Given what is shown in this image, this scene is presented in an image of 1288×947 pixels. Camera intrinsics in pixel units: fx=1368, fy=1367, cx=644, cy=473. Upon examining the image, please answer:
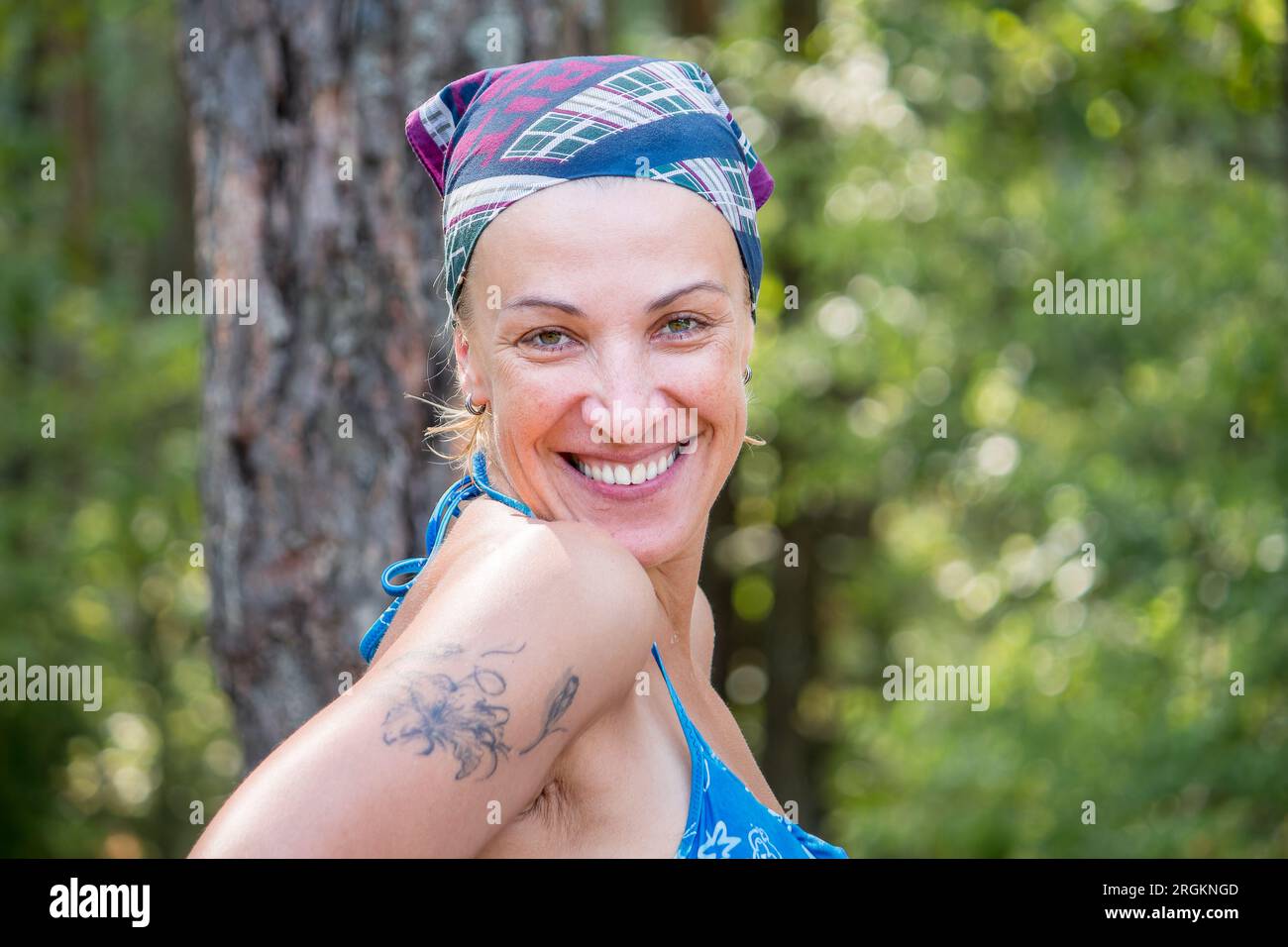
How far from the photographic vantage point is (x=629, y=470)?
7.09 ft

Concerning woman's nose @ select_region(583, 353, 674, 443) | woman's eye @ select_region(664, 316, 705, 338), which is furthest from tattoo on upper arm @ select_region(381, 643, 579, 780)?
woman's eye @ select_region(664, 316, 705, 338)

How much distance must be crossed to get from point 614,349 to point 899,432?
7820 mm

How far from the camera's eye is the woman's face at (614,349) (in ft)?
6.61

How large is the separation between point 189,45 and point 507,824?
2679 millimetres

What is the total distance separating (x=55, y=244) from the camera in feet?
40.3

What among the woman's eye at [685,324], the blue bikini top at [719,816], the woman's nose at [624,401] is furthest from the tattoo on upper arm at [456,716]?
the woman's eye at [685,324]

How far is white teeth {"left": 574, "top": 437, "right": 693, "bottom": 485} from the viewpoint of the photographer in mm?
2156

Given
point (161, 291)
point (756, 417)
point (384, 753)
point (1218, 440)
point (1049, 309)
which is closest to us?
point (384, 753)

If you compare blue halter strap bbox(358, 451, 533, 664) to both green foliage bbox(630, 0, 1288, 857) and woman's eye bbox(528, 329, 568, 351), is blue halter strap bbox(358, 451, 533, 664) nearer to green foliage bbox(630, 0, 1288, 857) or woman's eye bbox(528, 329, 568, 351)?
woman's eye bbox(528, 329, 568, 351)

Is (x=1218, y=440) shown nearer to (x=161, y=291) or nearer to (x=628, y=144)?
(x=161, y=291)

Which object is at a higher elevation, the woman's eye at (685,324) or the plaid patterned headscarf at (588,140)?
the plaid patterned headscarf at (588,140)

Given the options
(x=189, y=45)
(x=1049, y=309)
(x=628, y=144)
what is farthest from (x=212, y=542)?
(x=1049, y=309)

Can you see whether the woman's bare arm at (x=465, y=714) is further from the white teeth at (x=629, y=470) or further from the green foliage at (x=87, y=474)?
the green foliage at (x=87, y=474)

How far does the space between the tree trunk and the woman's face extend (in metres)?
1.29
